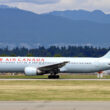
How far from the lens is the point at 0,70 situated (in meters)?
49.9

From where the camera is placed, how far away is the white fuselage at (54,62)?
49.7 metres

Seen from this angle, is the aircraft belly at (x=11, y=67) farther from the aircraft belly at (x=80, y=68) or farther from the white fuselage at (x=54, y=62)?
the aircraft belly at (x=80, y=68)

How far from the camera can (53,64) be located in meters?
48.6

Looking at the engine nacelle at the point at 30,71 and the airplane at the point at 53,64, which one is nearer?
the engine nacelle at the point at 30,71

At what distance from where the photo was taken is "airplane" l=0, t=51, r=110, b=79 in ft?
161
